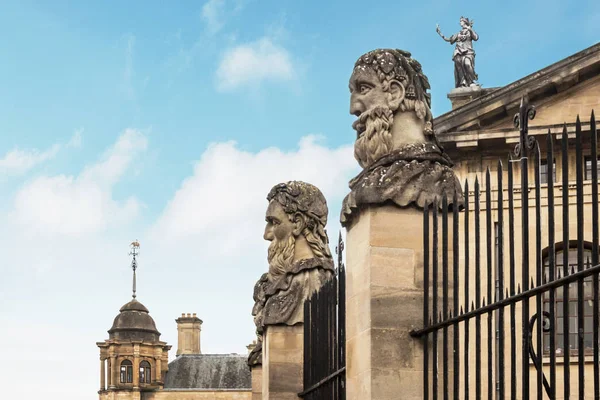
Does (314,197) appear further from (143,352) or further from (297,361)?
(143,352)

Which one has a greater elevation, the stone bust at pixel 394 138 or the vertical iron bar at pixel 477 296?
the stone bust at pixel 394 138

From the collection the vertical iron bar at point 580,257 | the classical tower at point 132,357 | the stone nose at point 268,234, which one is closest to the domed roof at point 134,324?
the classical tower at point 132,357

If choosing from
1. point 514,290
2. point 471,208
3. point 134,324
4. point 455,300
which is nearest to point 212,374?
point 134,324

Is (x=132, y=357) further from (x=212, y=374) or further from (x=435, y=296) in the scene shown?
(x=435, y=296)

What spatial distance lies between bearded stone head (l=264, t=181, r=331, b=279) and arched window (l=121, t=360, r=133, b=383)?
258ft

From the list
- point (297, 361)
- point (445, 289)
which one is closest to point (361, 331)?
point (445, 289)

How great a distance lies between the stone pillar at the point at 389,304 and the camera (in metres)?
6.45

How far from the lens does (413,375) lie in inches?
254

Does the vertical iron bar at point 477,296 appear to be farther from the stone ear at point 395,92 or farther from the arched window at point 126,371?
the arched window at point 126,371

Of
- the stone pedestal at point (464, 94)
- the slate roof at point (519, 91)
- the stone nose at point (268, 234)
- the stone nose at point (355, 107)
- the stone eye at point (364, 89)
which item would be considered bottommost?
the stone nose at point (268, 234)

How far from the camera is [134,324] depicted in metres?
87.4

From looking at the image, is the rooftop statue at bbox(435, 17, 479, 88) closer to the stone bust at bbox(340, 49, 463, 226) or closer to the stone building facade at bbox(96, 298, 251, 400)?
the stone bust at bbox(340, 49, 463, 226)

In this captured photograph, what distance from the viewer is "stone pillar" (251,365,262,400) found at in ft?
43.8

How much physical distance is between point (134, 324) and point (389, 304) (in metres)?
82.3
